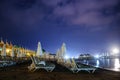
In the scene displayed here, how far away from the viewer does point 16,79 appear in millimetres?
10906

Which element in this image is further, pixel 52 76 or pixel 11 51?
pixel 11 51

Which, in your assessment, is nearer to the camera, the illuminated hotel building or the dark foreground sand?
the dark foreground sand

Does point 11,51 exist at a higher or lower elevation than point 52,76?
higher

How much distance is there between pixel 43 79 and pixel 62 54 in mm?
17971

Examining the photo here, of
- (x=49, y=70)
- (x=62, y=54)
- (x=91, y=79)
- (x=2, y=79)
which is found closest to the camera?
(x=2, y=79)

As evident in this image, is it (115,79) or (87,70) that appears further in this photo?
(87,70)

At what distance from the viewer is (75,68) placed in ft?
50.4

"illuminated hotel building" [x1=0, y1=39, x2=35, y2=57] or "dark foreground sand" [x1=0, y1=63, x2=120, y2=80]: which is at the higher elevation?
Result: "illuminated hotel building" [x1=0, y1=39, x2=35, y2=57]

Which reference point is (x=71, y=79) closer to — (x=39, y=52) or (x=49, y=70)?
(x=49, y=70)

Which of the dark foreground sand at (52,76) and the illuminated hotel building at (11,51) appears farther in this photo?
the illuminated hotel building at (11,51)

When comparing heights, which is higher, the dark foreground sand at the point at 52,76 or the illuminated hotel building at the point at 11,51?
the illuminated hotel building at the point at 11,51

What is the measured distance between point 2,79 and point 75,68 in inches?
280

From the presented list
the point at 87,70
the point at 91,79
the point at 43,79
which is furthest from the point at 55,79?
the point at 87,70

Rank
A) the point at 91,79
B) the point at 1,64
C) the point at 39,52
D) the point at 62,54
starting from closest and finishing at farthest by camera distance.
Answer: the point at 91,79
the point at 1,64
the point at 62,54
the point at 39,52
